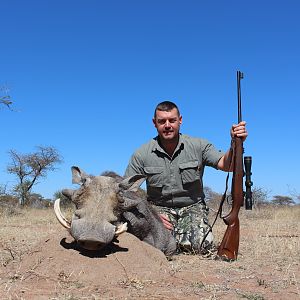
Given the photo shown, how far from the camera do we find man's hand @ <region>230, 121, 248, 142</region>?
526cm

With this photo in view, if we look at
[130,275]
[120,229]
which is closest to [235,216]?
[120,229]

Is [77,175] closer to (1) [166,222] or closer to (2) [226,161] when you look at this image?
(1) [166,222]

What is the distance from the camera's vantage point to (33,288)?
11.1 ft

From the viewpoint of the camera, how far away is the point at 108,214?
13.3ft

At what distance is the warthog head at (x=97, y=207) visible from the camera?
379cm

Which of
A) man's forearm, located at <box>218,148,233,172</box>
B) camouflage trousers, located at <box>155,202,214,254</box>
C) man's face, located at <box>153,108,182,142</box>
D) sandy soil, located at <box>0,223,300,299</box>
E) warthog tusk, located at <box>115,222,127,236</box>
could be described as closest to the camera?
sandy soil, located at <box>0,223,300,299</box>

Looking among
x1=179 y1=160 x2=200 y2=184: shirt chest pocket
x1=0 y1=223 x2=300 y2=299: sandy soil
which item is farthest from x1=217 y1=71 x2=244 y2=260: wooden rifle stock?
x1=179 y1=160 x2=200 y2=184: shirt chest pocket

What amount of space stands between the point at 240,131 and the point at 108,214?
1.97 m

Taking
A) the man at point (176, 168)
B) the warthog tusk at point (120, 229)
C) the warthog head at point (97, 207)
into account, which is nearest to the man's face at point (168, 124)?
the man at point (176, 168)

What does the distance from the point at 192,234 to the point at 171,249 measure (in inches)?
20.8

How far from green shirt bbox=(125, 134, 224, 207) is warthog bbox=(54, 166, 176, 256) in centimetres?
73

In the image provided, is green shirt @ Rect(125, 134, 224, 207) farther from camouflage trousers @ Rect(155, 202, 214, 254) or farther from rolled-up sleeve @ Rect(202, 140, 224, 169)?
camouflage trousers @ Rect(155, 202, 214, 254)

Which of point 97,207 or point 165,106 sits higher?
point 165,106

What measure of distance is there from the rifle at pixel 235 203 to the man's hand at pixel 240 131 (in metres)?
0.05
